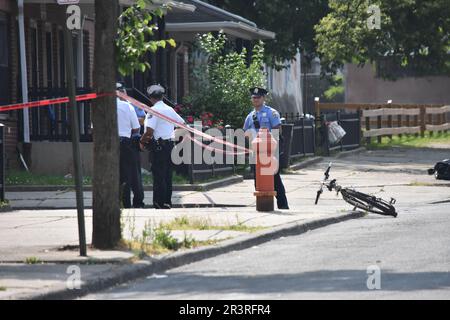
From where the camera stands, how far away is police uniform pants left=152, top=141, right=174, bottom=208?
19.0 meters

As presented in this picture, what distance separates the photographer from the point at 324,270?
39.2 feet

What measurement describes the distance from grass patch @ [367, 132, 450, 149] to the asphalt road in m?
21.4

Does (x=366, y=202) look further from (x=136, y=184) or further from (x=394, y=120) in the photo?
(x=394, y=120)

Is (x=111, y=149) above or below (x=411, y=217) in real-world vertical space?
above

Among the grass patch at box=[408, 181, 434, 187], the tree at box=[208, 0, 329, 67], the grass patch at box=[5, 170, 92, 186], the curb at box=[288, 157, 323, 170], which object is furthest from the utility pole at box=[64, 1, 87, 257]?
the tree at box=[208, 0, 329, 67]

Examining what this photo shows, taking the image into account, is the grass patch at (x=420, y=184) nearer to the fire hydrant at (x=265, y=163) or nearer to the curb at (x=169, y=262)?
the fire hydrant at (x=265, y=163)

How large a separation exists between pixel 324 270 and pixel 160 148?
7.33 meters

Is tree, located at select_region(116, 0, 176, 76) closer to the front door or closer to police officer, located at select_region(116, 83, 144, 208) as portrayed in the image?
police officer, located at select_region(116, 83, 144, 208)

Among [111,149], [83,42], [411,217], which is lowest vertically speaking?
[411,217]

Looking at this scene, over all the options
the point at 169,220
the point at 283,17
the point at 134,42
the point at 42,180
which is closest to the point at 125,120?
the point at 169,220

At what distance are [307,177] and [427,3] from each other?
12832 mm

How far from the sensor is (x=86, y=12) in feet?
89.2
